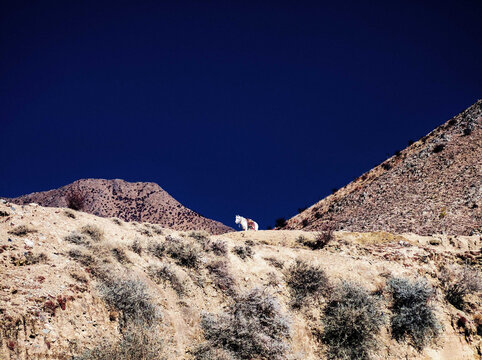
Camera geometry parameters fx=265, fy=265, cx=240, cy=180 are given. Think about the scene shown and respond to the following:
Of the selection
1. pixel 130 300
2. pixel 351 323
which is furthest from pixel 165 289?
pixel 351 323

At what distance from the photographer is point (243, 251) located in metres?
13.5

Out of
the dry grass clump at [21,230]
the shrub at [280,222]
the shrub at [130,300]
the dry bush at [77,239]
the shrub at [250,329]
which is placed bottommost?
the shrub at [250,329]

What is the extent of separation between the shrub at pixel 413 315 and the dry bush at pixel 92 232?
12498 mm

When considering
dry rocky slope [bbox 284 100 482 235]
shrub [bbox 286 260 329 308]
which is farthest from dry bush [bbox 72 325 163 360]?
dry rocky slope [bbox 284 100 482 235]

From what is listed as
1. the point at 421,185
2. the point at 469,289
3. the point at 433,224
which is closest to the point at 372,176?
the point at 421,185

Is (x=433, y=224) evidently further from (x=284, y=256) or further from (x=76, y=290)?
(x=76, y=290)

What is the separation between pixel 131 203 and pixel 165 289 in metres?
58.0

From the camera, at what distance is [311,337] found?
9609mm

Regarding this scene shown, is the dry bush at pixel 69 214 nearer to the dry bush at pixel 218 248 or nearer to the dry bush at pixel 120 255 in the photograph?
the dry bush at pixel 120 255

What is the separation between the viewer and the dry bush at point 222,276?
10602mm

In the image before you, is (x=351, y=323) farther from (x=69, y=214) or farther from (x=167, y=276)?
(x=69, y=214)

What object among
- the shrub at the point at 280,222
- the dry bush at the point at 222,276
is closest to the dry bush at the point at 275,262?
the dry bush at the point at 222,276

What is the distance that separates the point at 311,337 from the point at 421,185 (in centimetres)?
3415

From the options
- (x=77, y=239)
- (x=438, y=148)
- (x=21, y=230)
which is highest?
(x=438, y=148)
